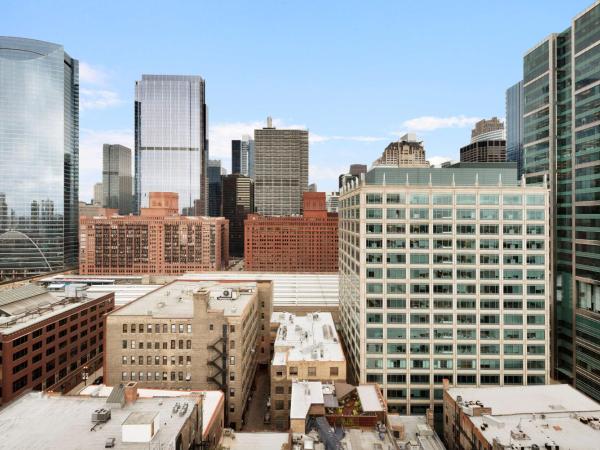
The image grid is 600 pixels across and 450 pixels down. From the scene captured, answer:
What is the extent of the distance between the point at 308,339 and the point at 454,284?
31199mm

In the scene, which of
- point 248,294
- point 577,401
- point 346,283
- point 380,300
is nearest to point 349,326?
point 346,283

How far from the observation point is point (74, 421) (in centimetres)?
3916

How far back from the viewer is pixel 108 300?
4161 inches

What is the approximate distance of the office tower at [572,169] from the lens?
8475 centimetres

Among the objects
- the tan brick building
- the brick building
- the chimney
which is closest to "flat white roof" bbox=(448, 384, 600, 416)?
the tan brick building

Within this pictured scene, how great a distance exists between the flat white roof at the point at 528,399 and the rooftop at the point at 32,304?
8246 centimetres

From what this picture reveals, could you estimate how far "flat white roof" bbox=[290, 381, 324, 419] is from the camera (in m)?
51.6

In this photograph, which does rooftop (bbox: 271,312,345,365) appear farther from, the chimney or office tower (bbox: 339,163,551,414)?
the chimney

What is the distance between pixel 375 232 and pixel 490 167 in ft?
90.4

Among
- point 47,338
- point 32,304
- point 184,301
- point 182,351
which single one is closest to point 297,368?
point 182,351

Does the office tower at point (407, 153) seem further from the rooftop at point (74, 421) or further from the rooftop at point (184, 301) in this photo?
the rooftop at point (74, 421)

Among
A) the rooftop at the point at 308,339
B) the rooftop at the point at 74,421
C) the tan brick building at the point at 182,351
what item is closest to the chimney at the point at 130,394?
the rooftop at the point at 74,421

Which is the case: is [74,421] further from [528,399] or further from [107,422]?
[528,399]

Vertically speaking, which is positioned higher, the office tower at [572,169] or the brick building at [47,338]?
the office tower at [572,169]
